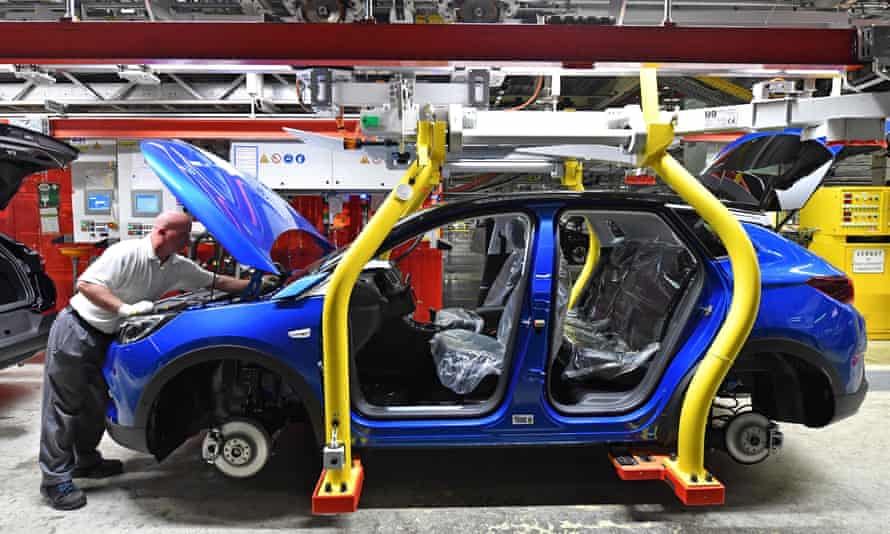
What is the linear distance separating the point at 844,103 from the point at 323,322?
2519 millimetres

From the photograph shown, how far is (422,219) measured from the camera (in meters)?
2.91

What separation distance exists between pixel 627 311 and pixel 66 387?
3.25 metres

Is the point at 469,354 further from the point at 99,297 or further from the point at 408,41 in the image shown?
the point at 99,297

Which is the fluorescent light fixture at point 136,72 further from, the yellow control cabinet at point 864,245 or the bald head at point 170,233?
the yellow control cabinet at point 864,245

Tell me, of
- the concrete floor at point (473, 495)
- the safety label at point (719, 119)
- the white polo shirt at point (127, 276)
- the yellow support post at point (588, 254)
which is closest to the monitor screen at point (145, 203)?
the concrete floor at point (473, 495)

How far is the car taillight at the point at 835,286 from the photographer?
2838 mm

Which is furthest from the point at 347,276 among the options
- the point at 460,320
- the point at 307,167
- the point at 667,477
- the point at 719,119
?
the point at 307,167

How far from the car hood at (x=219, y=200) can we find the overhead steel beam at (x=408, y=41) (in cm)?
47

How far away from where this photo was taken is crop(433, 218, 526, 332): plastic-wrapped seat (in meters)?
3.81

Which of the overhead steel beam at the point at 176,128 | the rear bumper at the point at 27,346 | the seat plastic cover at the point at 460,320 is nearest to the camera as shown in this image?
the seat plastic cover at the point at 460,320

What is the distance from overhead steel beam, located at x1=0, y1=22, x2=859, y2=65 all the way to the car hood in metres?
0.47

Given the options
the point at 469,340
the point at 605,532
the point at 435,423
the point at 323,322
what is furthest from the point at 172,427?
the point at 605,532

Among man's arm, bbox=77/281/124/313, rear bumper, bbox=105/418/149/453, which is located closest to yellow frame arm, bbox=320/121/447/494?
rear bumper, bbox=105/418/149/453

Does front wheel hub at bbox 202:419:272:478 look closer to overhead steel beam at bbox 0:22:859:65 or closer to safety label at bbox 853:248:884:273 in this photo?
overhead steel beam at bbox 0:22:859:65
